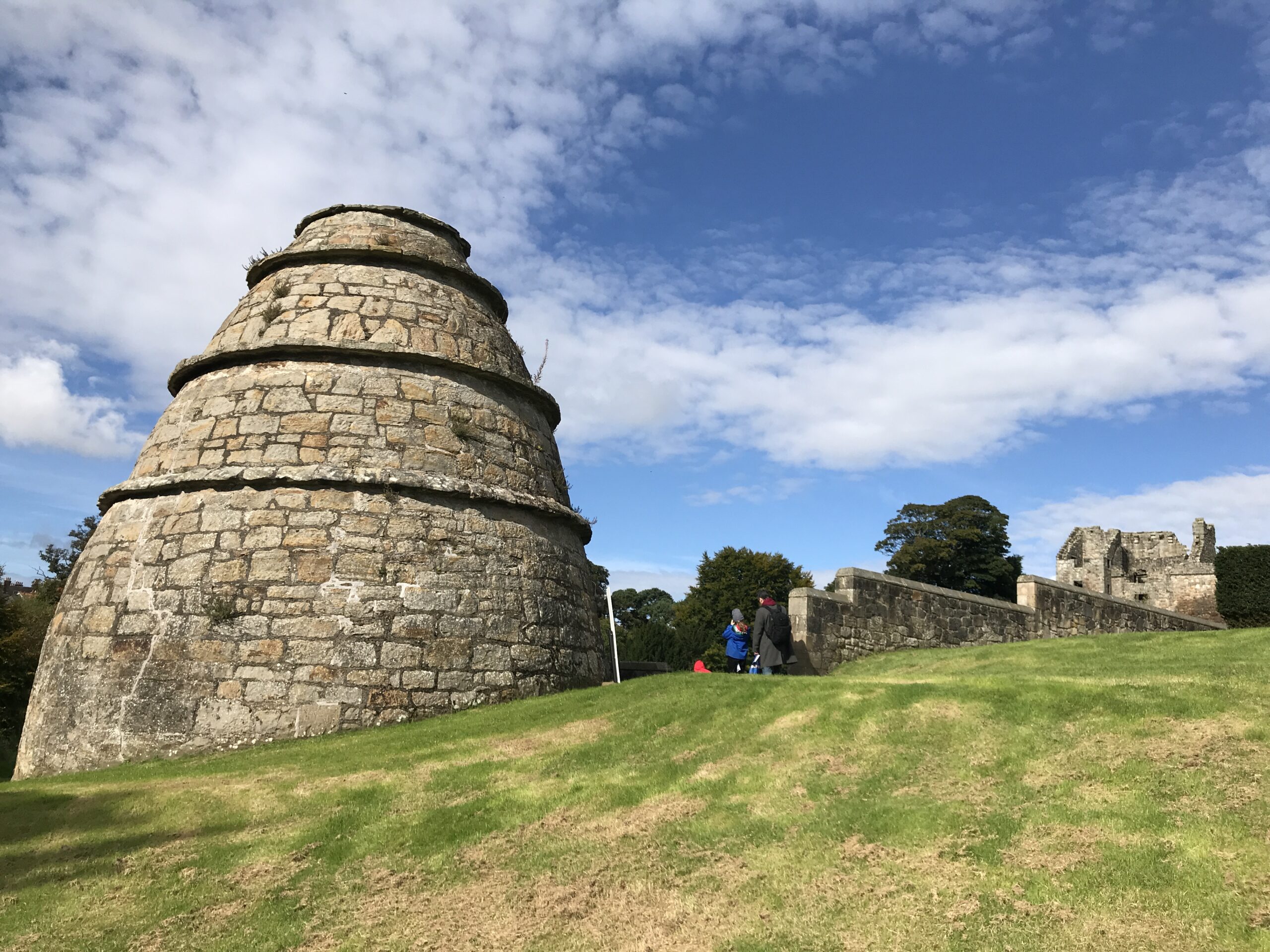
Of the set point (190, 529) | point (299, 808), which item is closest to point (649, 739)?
point (299, 808)

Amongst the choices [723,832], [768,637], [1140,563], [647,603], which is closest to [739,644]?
[768,637]

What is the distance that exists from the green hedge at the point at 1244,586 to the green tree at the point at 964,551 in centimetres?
2090

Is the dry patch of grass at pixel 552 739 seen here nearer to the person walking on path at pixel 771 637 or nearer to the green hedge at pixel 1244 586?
the person walking on path at pixel 771 637

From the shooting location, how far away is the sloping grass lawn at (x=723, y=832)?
4.00 meters

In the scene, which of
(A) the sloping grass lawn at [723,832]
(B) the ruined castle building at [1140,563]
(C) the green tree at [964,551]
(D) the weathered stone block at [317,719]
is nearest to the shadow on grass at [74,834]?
(A) the sloping grass lawn at [723,832]

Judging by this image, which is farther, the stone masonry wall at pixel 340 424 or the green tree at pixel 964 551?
the green tree at pixel 964 551

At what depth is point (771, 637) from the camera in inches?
411

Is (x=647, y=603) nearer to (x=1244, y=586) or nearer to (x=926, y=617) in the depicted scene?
(x=1244, y=586)

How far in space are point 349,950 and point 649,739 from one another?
127 inches

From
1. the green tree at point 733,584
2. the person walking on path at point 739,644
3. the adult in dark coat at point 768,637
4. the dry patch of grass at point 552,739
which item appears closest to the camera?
the dry patch of grass at point 552,739

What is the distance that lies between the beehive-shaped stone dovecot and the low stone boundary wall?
3.53 metres

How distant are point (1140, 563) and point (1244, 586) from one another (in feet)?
36.1

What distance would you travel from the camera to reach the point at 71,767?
8422 millimetres

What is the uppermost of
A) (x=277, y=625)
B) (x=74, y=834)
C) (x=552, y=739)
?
(x=277, y=625)
